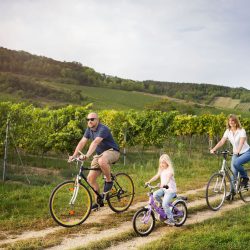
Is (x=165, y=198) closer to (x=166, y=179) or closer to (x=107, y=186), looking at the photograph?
(x=166, y=179)

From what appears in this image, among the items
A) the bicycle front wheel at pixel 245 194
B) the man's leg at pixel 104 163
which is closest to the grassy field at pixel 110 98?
→ the bicycle front wheel at pixel 245 194

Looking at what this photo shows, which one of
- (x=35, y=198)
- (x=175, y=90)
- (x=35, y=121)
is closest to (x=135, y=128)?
(x=35, y=121)

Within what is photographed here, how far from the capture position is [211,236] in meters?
6.46

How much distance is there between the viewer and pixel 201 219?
26.1ft

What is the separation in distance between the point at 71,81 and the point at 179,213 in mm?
69105

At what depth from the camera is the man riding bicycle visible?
24.2 ft

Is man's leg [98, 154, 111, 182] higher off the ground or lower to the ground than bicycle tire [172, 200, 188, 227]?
higher

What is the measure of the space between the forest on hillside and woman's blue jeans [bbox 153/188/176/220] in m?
53.4

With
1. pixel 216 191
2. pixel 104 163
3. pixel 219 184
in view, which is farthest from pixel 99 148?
pixel 219 184

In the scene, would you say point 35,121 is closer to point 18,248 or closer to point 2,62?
point 18,248

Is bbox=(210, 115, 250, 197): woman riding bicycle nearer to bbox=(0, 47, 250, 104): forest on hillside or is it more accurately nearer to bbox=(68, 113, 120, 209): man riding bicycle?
bbox=(68, 113, 120, 209): man riding bicycle

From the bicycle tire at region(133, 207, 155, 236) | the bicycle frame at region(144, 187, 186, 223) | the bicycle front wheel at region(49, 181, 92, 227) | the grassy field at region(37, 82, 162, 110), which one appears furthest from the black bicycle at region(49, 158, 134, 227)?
the grassy field at region(37, 82, 162, 110)

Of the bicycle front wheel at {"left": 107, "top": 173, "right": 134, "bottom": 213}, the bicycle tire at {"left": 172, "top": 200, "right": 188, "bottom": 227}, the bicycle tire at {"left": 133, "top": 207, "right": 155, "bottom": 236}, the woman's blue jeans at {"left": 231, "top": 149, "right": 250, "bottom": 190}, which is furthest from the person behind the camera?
the woman's blue jeans at {"left": 231, "top": 149, "right": 250, "bottom": 190}

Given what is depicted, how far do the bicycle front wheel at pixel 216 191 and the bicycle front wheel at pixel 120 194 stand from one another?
1.69 meters
